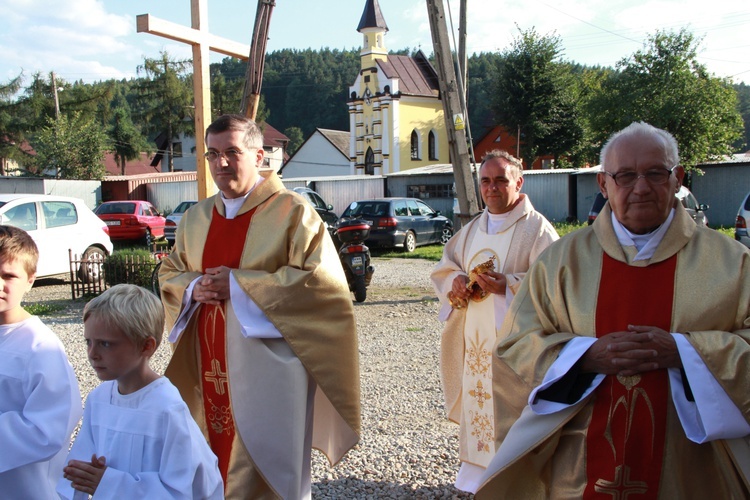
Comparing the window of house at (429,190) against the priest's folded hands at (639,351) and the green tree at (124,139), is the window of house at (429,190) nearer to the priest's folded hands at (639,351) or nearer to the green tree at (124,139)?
the green tree at (124,139)

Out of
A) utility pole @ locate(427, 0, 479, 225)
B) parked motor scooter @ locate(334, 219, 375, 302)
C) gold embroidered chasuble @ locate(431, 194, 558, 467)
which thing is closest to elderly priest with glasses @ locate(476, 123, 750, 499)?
gold embroidered chasuble @ locate(431, 194, 558, 467)

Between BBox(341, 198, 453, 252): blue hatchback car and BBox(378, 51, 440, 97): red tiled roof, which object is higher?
BBox(378, 51, 440, 97): red tiled roof

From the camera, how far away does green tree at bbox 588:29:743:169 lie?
2633cm

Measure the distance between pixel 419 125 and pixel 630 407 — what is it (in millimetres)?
44732

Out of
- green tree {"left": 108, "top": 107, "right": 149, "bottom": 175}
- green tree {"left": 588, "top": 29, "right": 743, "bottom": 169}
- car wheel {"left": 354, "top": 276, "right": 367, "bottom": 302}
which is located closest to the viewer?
car wheel {"left": 354, "top": 276, "right": 367, "bottom": 302}

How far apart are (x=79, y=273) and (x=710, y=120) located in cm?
2393

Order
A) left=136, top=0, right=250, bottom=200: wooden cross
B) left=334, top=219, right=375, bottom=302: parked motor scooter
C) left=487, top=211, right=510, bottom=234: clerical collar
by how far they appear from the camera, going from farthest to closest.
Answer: left=334, top=219, right=375, bottom=302: parked motor scooter, left=136, top=0, right=250, bottom=200: wooden cross, left=487, top=211, right=510, bottom=234: clerical collar

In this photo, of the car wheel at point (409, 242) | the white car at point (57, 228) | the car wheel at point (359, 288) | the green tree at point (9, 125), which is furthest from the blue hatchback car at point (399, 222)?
the green tree at point (9, 125)

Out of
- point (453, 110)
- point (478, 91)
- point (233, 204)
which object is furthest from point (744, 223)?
point (478, 91)

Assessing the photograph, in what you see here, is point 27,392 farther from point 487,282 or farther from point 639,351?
point 487,282

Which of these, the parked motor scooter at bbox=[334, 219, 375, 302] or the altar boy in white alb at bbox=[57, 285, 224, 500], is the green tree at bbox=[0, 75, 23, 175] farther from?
the altar boy in white alb at bbox=[57, 285, 224, 500]

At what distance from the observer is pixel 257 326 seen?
10.6 ft

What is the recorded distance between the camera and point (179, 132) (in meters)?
47.8

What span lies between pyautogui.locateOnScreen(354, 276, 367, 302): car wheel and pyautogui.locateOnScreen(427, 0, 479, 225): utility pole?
295 cm
